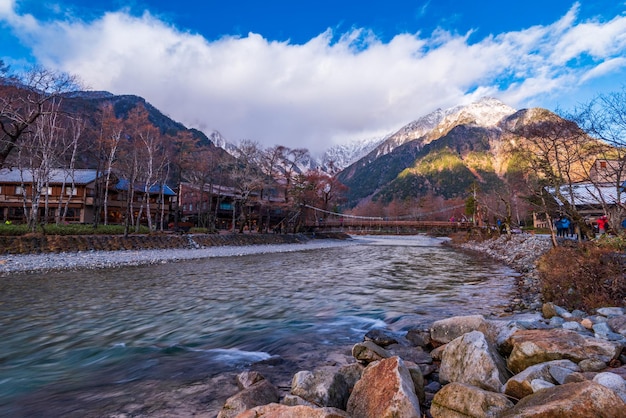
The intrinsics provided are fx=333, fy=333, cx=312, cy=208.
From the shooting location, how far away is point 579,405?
2.27 metres

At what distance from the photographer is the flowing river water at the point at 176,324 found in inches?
186

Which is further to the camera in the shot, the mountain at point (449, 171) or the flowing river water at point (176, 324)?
the mountain at point (449, 171)

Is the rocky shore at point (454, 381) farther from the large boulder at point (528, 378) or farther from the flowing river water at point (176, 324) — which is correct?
the flowing river water at point (176, 324)

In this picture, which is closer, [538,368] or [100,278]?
[538,368]

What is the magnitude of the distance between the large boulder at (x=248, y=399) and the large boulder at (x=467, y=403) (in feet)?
5.72

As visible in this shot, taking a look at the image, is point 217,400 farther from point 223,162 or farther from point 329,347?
point 223,162

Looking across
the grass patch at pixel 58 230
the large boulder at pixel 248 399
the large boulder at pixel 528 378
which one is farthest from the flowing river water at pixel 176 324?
the grass patch at pixel 58 230

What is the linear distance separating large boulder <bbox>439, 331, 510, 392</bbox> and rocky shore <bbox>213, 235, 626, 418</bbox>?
10mm

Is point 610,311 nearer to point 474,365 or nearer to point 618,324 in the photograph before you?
point 618,324

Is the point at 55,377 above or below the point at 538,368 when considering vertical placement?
below

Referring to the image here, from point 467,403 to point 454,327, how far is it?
8.97ft

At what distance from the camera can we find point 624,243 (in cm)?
981

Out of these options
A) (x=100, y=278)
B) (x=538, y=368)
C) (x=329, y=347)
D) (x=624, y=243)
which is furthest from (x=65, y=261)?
(x=624, y=243)

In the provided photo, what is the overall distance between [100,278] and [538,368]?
50.6ft
